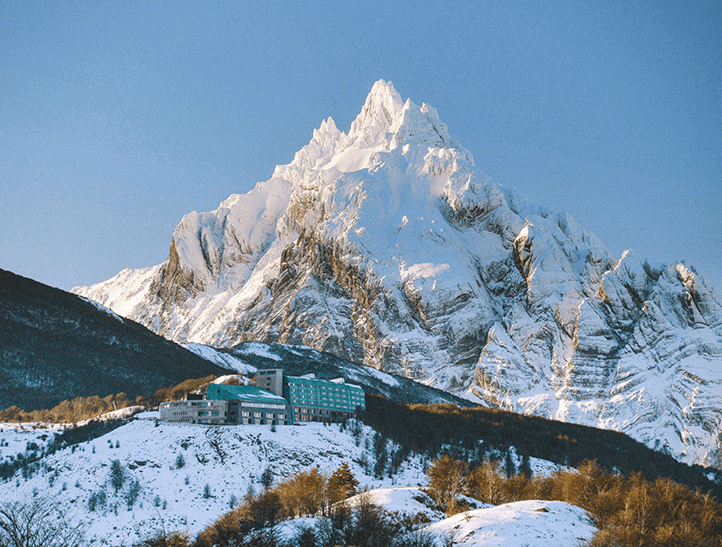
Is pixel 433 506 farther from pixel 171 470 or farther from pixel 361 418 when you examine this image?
pixel 361 418

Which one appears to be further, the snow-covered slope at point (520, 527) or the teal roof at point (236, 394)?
the teal roof at point (236, 394)

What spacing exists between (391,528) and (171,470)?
6608 cm

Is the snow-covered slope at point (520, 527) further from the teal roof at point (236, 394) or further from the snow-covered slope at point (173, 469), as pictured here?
the teal roof at point (236, 394)

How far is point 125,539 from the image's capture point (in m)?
99.6

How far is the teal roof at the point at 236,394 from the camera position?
164 m

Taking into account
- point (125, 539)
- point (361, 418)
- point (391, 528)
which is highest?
point (361, 418)

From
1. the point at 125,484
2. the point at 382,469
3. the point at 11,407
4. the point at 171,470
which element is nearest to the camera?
the point at 125,484

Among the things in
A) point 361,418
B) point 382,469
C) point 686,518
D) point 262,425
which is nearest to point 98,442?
point 262,425

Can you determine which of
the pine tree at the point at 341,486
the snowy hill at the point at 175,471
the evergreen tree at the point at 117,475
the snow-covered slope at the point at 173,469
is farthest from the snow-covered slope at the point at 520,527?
the evergreen tree at the point at 117,475

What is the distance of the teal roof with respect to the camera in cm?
16362

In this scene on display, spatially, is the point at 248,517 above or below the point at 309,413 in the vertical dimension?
below

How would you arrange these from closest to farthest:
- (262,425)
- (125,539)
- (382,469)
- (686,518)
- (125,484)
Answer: (686,518), (125,539), (125,484), (382,469), (262,425)

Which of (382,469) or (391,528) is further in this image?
(382,469)

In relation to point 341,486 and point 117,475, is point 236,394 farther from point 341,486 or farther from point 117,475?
point 341,486
